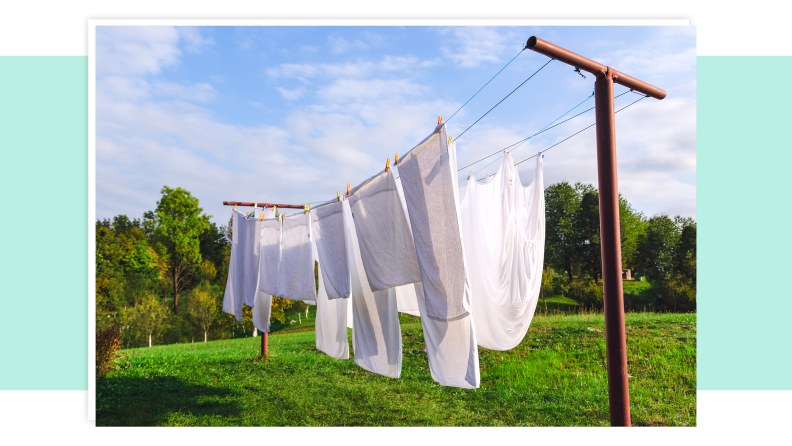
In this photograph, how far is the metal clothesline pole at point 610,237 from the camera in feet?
5.68

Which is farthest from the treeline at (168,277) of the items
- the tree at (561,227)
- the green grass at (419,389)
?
the tree at (561,227)

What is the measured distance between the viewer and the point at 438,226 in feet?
5.90

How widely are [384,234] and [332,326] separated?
4.41 feet

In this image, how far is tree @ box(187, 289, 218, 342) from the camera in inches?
388

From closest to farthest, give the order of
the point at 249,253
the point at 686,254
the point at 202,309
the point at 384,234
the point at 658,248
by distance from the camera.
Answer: the point at 384,234 → the point at 249,253 → the point at 686,254 → the point at 658,248 → the point at 202,309

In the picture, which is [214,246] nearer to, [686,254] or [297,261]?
[297,261]

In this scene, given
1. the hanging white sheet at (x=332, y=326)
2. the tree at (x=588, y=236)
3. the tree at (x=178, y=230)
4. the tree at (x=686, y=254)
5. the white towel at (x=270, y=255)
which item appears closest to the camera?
the hanging white sheet at (x=332, y=326)

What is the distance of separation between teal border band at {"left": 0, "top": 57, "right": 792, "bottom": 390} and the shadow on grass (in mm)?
739

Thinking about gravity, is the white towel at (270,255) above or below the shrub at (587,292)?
above

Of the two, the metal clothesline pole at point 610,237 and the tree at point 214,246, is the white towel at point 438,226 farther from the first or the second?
the tree at point 214,246

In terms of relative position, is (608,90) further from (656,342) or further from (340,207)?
(656,342)

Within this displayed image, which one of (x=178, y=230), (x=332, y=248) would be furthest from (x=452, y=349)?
(x=178, y=230)

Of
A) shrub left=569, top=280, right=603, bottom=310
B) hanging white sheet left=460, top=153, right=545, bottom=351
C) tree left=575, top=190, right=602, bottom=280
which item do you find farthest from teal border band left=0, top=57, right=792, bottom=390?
tree left=575, top=190, right=602, bottom=280

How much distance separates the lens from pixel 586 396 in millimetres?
3514
